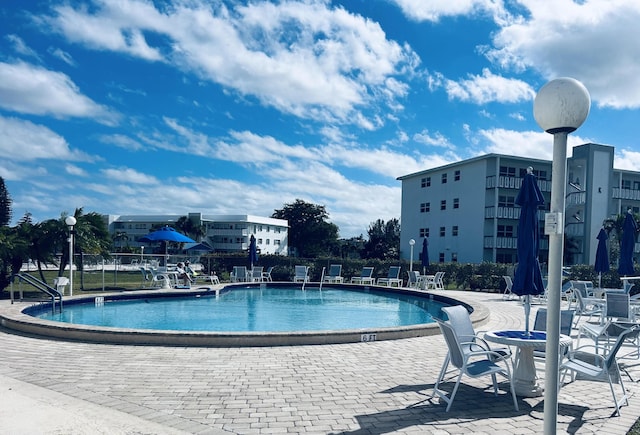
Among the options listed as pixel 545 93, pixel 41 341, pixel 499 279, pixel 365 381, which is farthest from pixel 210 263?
pixel 545 93

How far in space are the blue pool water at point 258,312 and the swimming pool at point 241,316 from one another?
30 millimetres

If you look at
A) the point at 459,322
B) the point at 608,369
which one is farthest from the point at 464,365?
the point at 608,369

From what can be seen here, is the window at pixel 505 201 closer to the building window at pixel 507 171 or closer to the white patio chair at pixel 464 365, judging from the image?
the building window at pixel 507 171

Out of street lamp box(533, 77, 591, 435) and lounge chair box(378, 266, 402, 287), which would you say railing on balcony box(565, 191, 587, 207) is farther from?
street lamp box(533, 77, 591, 435)

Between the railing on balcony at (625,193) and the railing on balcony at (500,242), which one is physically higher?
the railing on balcony at (625,193)

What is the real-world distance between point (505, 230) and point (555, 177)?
33839 millimetres

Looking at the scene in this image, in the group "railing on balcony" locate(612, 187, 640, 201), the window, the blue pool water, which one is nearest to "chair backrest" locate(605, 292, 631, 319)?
the blue pool water

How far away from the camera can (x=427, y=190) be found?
39.7 meters

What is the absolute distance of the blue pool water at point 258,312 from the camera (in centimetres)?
1172

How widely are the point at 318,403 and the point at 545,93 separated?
368cm

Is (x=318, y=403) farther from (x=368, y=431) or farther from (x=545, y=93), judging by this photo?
(x=545, y=93)

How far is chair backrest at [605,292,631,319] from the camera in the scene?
8555 mm

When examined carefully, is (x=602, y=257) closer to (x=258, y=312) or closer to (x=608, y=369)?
(x=608, y=369)

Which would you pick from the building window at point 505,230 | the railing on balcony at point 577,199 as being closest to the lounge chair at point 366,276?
the building window at point 505,230
